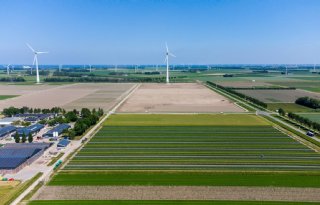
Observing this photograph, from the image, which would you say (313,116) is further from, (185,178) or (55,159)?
(55,159)

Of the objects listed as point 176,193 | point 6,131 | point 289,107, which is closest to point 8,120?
point 6,131

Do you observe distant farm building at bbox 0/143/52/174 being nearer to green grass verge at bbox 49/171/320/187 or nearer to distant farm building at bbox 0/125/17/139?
Answer: green grass verge at bbox 49/171/320/187

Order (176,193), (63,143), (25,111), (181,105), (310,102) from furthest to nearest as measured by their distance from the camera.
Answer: (181,105) < (310,102) < (25,111) < (63,143) < (176,193)

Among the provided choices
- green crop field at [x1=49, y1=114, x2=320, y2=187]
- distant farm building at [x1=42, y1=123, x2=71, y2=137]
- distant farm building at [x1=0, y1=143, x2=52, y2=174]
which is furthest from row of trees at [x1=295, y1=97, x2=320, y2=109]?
distant farm building at [x1=0, y1=143, x2=52, y2=174]

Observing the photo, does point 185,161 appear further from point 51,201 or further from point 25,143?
point 25,143

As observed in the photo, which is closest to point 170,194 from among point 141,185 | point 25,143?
point 141,185
